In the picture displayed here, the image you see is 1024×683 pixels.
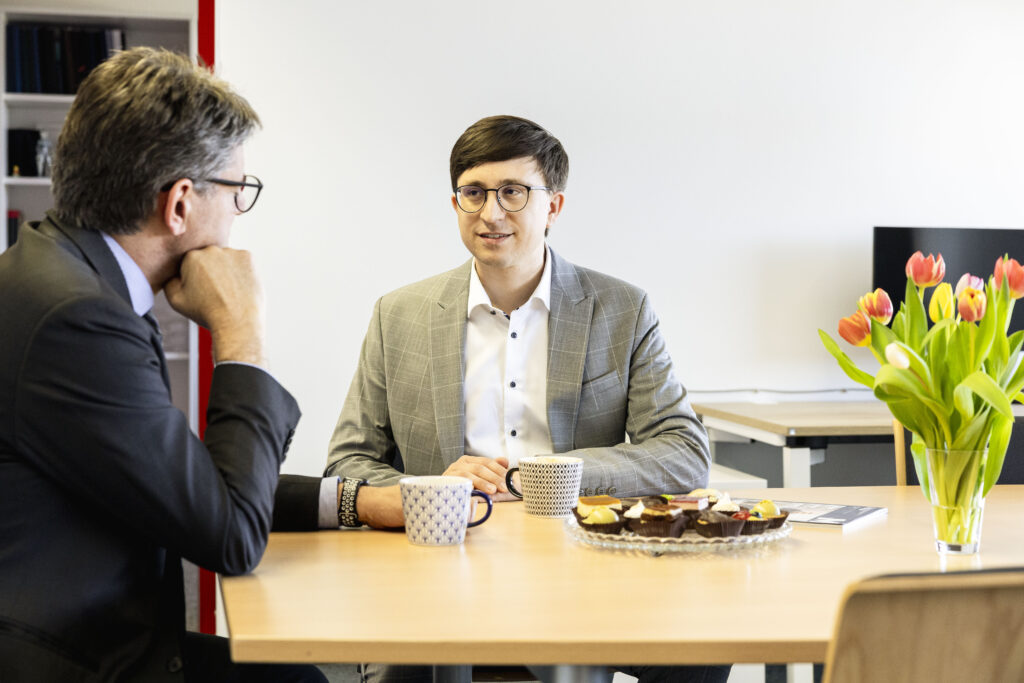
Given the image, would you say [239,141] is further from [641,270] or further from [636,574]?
[641,270]

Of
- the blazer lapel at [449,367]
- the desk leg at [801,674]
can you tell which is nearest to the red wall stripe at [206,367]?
the blazer lapel at [449,367]

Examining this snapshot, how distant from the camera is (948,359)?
1273mm

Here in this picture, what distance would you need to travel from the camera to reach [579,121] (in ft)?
12.0

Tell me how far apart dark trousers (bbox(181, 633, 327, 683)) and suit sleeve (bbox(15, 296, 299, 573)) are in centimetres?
36

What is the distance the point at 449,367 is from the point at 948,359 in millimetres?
1031

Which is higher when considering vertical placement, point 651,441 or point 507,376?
point 507,376

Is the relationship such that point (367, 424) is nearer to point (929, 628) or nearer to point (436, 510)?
point (436, 510)

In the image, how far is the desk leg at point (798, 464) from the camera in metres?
3.11

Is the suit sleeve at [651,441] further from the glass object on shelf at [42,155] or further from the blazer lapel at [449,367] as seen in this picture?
the glass object on shelf at [42,155]

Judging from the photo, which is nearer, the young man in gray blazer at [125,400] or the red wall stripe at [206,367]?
the young man in gray blazer at [125,400]

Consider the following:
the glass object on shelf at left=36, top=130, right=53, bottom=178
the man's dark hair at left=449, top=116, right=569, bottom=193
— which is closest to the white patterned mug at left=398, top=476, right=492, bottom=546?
the man's dark hair at left=449, top=116, right=569, bottom=193

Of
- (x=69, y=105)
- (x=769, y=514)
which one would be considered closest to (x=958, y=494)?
(x=769, y=514)

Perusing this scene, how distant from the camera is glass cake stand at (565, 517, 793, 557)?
1285 millimetres

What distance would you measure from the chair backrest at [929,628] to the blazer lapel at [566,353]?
1.23m
